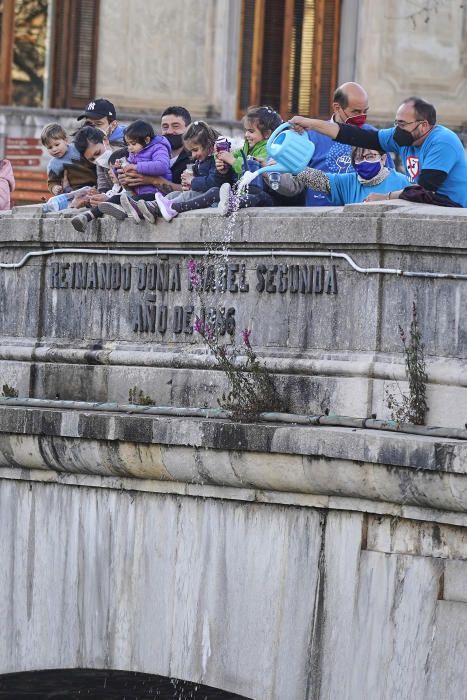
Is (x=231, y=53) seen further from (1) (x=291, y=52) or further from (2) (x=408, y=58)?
(2) (x=408, y=58)

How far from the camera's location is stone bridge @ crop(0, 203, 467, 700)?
9906mm

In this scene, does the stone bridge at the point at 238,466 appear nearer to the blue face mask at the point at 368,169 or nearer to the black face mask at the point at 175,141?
the blue face mask at the point at 368,169

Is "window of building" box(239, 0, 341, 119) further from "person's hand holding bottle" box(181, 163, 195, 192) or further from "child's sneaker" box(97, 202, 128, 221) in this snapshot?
"child's sneaker" box(97, 202, 128, 221)

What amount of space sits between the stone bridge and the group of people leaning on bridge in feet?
0.68

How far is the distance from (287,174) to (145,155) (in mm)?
1190

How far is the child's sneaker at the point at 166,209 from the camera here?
11523 mm

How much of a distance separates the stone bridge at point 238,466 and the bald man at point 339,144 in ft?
2.67

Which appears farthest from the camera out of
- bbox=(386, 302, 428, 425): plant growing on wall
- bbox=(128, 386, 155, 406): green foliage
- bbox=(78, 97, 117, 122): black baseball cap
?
bbox=(78, 97, 117, 122): black baseball cap

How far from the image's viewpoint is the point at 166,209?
37.9 ft

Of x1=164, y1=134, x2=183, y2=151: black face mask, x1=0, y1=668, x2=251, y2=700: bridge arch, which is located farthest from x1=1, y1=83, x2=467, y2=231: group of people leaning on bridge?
x1=0, y1=668, x2=251, y2=700: bridge arch

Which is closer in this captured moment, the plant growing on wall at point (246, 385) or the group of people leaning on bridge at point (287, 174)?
the plant growing on wall at point (246, 385)

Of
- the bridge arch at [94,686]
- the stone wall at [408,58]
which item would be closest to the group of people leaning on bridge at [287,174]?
the bridge arch at [94,686]

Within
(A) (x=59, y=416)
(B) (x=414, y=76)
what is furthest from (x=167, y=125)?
(B) (x=414, y=76)

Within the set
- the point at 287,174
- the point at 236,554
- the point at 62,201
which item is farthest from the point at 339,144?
the point at 236,554
